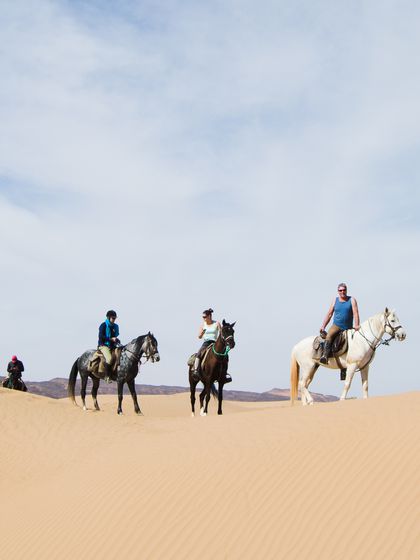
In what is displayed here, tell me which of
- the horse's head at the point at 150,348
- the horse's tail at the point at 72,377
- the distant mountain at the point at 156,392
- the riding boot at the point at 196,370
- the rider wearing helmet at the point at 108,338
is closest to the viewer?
→ the riding boot at the point at 196,370

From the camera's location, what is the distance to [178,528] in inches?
317

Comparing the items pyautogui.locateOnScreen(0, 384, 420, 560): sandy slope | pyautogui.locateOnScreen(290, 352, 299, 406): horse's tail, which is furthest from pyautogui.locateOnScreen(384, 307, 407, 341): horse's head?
pyautogui.locateOnScreen(0, 384, 420, 560): sandy slope

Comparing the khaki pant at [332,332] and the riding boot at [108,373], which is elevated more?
the khaki pant at [332,332]

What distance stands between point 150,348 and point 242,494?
35.6 ft

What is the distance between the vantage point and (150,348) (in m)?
19.1

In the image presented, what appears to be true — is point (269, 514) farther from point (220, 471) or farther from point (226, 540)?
point (220, 471)

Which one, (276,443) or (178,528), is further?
(276,443)

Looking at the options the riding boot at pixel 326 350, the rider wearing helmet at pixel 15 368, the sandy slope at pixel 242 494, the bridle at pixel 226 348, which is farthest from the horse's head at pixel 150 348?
the rider wearing helmet at pixel 15 368

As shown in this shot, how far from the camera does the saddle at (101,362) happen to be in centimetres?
2003

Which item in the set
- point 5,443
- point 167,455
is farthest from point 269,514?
point 5,443

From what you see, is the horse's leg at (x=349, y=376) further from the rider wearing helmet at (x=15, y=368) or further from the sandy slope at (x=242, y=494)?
the rider wearing helmet at (x=15, y=368)

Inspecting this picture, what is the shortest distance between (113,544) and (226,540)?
1.52 metres

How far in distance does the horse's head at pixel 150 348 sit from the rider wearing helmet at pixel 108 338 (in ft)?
4.25

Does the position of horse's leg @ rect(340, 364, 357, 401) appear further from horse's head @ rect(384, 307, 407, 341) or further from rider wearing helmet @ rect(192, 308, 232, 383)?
rider wearing helmet @ rect(192, 308, 232, 383)
